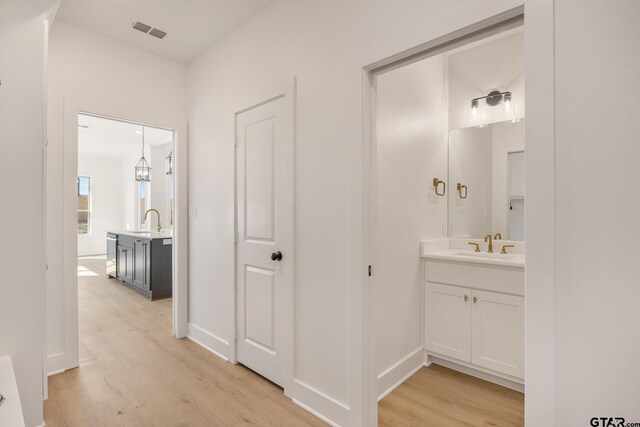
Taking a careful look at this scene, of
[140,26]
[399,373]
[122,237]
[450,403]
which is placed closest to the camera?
[450,403]

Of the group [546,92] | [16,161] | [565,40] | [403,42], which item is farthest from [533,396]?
[16,161]

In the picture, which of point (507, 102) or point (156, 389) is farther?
point (507, 102)

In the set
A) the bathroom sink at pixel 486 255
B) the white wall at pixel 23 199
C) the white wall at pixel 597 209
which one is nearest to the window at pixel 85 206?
the white wall at pixel 23 199

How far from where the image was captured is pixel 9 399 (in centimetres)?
135

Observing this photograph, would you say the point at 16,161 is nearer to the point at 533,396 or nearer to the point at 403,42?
the point at 403,42

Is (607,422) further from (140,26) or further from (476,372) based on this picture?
(140,26)

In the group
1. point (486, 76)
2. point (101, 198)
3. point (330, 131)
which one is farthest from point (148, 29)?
point (101, 198)

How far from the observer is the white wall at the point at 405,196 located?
7.93 feet

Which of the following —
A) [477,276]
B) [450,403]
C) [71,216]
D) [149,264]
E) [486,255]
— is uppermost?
[71,216]

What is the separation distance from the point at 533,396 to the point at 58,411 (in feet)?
8.84

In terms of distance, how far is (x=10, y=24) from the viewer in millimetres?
1777

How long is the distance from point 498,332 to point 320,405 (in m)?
1.42

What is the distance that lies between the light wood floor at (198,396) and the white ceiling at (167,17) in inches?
112

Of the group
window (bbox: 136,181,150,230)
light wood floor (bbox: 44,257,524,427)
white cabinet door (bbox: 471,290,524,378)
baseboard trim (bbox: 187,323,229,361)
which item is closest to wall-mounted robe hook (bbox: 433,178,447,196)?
white cabinet door (bbox: 471,290,524,378)
